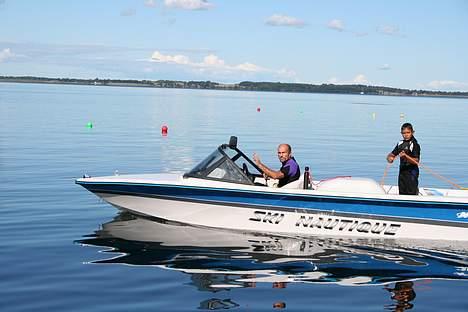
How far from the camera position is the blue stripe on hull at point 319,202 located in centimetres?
1116

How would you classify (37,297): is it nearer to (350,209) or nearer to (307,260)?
(307,260)

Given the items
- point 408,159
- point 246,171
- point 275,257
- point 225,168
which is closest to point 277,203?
point 246,171

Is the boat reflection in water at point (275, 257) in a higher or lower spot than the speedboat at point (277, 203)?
lower

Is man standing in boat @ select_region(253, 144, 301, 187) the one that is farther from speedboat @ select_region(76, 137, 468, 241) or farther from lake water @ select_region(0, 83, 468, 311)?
lake water @ select_region(0, 83, 468, 311)

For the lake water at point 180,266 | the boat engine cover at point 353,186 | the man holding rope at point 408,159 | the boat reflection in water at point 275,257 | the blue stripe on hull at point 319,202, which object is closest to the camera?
the lake water at point 180,266

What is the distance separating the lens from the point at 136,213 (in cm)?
1244

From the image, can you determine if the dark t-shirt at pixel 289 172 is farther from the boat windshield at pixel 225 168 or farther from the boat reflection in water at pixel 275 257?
the boat reflection in water at pixel 275 257


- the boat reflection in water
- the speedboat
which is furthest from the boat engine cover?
the boat reflection in water

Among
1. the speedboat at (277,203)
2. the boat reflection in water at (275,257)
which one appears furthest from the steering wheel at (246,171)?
the boat reflection in water at (275,257)

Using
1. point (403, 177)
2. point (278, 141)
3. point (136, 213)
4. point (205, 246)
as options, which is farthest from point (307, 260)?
point (278, 141)

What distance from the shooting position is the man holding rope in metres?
11.7

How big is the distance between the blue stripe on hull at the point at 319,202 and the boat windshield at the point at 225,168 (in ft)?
0.94

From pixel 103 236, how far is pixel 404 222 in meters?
5.06

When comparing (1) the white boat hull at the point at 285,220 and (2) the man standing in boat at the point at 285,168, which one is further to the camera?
(2) the man standing in boat at the point at 285,168
